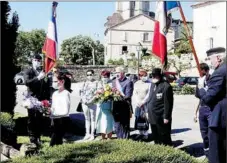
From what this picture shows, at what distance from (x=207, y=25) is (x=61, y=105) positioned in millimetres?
49237

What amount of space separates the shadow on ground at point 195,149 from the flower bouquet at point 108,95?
1.83 m

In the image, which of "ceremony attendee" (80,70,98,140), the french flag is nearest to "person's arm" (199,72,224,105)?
the french flag

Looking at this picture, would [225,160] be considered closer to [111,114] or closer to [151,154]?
[151,154]

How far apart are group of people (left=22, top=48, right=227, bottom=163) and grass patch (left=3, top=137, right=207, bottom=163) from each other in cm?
64

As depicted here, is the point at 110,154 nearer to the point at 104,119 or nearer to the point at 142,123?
the point at 104,119

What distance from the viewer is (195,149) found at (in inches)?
399

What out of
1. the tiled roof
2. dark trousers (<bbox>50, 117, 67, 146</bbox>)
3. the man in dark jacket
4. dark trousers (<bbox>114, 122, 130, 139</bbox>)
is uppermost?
the tiled roof

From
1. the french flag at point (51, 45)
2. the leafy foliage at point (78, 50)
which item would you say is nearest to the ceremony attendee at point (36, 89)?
the french flag at point (51, 45)

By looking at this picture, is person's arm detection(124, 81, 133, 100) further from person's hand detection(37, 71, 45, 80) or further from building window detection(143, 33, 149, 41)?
building window detection(143, 33, 149, 41)

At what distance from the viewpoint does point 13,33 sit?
1152 centimetres

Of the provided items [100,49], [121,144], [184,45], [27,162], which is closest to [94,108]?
[121,144]

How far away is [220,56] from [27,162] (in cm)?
272

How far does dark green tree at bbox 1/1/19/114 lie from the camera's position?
1126 centimetres

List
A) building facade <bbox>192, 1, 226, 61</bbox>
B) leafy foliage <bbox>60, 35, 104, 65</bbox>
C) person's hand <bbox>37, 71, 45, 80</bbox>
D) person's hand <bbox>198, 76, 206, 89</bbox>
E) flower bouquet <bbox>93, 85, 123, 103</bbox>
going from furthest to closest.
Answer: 1. leafy foliage <bbox>60, 35, 104, 65</bbox>
2. building facade <bbox>192, 1, 226, 61</bbox>
3. flower bouquet <bbox>93, 85, 123, 103</bbox>
4. person's hand <bbox>37, 71, 45, 80</bbox>
5. person's hand <bbox>198, 76, 206, 89</bbox>
